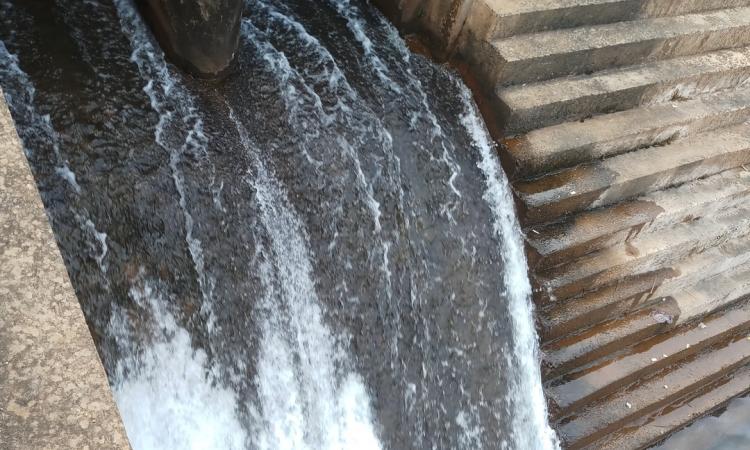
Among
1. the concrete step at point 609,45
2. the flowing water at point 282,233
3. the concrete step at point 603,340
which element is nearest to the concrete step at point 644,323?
the concrete step at point 603,340

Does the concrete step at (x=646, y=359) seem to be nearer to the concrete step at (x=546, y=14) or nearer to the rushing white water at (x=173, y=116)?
the concrete step at (x=546, y=14)

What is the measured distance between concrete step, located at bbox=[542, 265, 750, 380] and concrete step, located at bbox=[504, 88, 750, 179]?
102 cm

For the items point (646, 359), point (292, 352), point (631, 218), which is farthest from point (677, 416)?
point (292, 352)

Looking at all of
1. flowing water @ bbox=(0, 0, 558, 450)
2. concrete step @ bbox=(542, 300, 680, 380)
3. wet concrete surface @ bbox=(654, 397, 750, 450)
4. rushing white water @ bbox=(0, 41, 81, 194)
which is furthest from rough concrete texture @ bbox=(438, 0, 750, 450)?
rushing white water @ bbox=(0, 41, 81, 194)

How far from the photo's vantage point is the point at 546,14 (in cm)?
385

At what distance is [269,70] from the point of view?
143 inches

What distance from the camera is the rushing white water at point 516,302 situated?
12.4 feet

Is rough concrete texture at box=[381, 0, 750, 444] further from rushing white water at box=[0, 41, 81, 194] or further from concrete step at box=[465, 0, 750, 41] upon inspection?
rushing white water at box=[0, 41, 81, 194]

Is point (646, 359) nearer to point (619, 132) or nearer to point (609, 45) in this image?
point (619, 132)

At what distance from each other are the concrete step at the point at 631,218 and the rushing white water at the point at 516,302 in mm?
127

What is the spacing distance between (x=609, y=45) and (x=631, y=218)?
96 centimetres

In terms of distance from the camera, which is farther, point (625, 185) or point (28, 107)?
point (625, 185)

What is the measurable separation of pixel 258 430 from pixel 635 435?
257cm

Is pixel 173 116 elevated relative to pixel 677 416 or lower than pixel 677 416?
elevated
